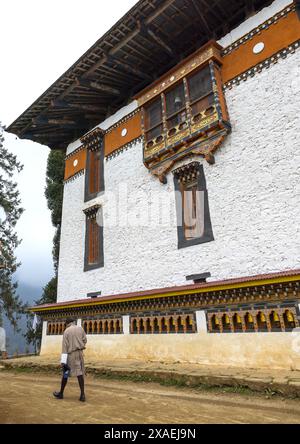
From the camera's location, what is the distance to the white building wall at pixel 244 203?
6.75 metres

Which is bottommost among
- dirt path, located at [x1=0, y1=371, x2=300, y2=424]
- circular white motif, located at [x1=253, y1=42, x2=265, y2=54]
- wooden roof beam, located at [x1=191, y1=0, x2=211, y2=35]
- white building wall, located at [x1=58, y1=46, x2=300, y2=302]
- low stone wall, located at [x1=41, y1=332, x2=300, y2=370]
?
dirt path, located at [x1=0, y1=371, x2=300, y2=424]

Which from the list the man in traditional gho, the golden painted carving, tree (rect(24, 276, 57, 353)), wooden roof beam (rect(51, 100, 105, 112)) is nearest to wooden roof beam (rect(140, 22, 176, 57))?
the golden painted carving

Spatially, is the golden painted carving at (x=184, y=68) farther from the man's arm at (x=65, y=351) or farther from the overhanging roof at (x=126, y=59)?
the man's arm at (x=65, y=351)

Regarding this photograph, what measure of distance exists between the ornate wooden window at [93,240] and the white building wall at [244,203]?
1.02 metres

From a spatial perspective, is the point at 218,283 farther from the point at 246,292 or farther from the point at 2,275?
the point at 2,275

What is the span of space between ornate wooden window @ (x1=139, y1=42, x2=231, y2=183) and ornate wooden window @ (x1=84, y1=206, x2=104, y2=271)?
316 cm

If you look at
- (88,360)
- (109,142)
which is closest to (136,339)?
(88,360)

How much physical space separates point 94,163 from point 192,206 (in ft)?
18.8

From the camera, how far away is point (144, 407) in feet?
13.9

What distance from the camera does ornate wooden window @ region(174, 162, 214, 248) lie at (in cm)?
812

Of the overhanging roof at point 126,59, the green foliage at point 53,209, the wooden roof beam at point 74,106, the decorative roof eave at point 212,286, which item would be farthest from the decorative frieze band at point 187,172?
the green foliage at point 53,209

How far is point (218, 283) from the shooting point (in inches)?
237

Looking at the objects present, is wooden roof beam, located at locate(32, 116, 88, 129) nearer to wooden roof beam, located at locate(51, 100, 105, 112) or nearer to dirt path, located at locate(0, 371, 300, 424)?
wooden roof beam, located at locate(51, 100, 105, 112)

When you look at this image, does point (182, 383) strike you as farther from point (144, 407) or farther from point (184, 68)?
point (184, 68)
